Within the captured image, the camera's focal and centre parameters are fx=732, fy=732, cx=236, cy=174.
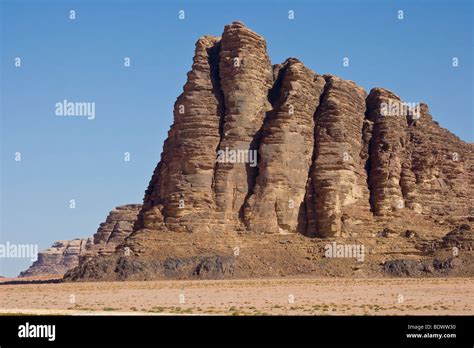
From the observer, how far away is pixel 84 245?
157 metres

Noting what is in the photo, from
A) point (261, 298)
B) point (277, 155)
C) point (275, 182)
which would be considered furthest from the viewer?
point (277, 155)

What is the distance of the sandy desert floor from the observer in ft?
120

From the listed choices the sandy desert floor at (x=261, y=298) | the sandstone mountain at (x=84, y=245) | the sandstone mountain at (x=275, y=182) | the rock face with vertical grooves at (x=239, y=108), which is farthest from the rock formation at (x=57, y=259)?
the sandy desert floor at (x=261, y=298)

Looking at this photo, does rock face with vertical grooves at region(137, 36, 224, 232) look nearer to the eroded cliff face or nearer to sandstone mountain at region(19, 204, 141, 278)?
the eroded cliff face

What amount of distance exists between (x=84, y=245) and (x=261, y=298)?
116 m

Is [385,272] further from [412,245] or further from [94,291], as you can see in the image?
[94,291]

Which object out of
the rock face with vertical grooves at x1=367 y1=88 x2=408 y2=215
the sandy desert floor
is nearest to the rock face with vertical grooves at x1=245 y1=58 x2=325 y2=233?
the rock face with vertical grooves at x1=367 y1=88 x2=408 y2=215

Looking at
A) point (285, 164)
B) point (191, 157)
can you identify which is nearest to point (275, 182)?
point (285, 164)

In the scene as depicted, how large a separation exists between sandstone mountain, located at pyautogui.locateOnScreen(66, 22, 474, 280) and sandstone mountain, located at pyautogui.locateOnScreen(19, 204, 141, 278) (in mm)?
33195

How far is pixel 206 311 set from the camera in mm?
36969

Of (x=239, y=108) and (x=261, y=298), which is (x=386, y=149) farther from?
(x=261, y=298)

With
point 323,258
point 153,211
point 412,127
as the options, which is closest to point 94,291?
point 153,211

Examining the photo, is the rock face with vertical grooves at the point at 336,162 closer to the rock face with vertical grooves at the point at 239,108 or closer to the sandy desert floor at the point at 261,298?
the rock face with vertical grooves at the point at 239,108
